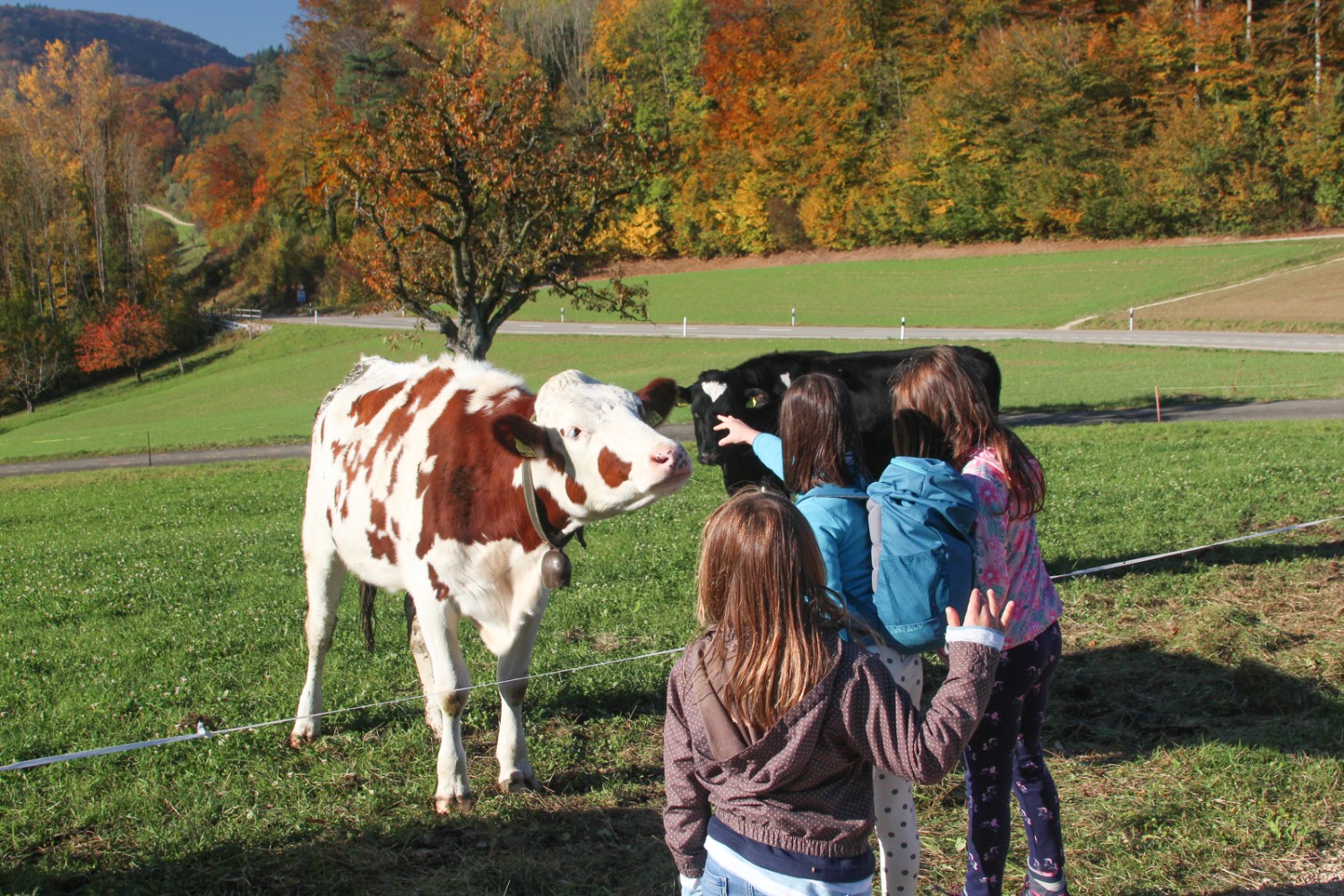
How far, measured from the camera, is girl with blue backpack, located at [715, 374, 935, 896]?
3.59m

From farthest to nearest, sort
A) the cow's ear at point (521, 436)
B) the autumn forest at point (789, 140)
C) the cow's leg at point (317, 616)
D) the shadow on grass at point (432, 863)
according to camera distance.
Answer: the autumn forest at point (789, 140), the cow's leg at point (317, 616), the cow's ear at point (521, 436), the shadow on grass at point (432, 863)

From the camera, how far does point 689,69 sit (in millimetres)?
85438

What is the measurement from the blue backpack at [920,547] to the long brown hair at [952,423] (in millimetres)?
265

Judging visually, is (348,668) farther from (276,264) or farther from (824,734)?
(276,264)

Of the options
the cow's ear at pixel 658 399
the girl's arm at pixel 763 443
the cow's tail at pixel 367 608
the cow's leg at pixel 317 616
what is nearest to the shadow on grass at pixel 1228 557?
the cow's ear at pixel 658 399

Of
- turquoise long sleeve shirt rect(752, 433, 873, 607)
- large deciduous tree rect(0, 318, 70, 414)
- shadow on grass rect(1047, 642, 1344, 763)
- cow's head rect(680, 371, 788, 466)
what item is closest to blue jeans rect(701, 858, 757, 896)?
turquoise long sleeve shirt rect(752, 433, 873, 607)

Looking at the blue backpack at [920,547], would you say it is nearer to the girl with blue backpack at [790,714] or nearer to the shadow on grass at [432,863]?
the girl with blue backpack at [790,714]

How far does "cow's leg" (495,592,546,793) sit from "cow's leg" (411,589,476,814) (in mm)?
196

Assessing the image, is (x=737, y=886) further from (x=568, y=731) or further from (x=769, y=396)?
(x=769, y=396)

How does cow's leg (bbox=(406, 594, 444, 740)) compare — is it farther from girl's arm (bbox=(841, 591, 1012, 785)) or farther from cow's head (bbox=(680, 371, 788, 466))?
cow's head (bbox=(680, 371, 788, 466))

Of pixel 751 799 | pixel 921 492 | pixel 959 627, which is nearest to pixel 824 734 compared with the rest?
pixel 751 799

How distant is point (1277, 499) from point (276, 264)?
79.4 meters

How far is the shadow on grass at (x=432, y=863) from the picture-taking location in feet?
13.8

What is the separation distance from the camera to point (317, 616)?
6074mm
